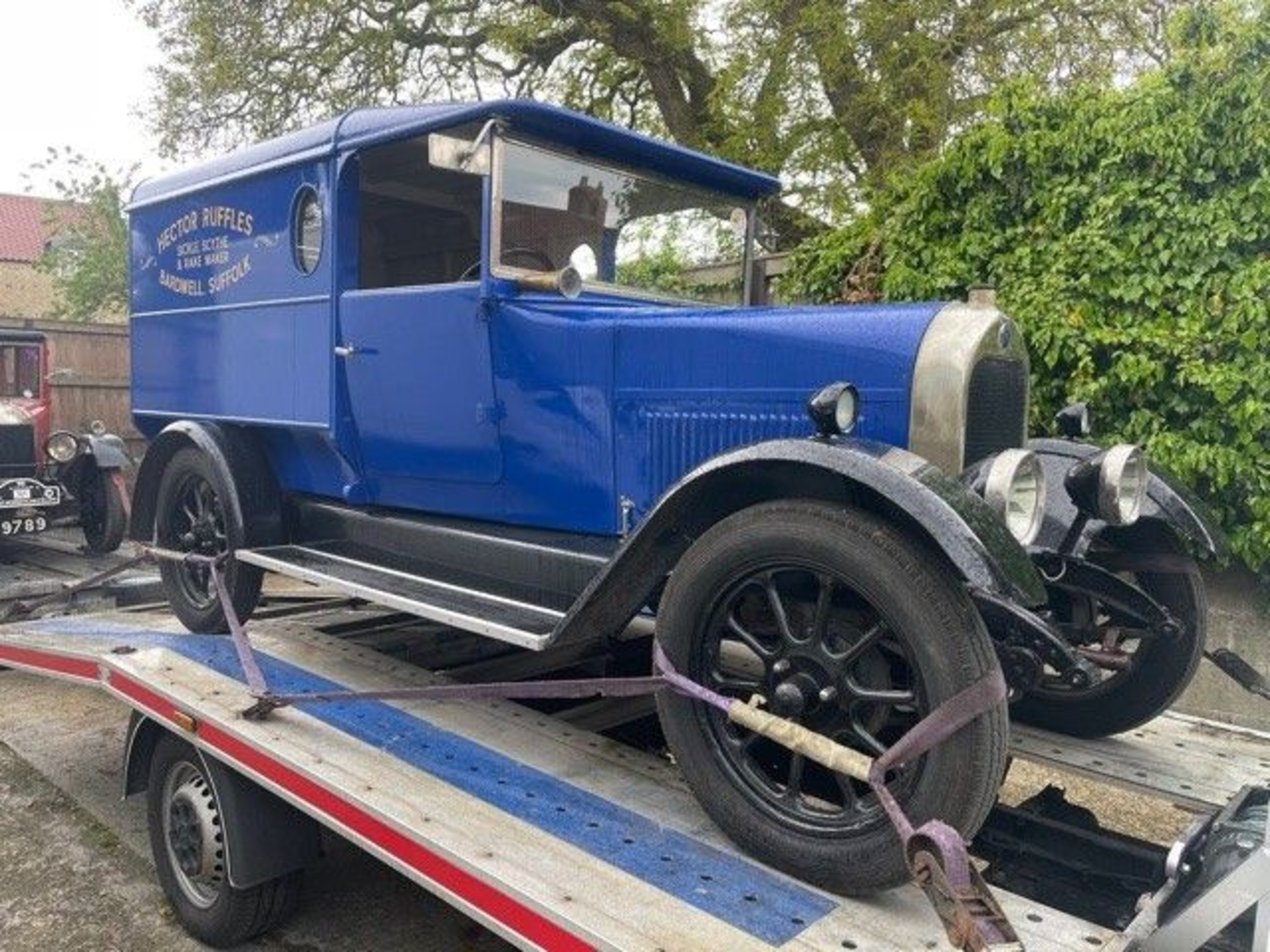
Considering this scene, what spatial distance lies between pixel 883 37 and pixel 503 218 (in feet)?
21.2

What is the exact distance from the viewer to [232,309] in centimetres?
418

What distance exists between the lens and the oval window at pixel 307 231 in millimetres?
3752

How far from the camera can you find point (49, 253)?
68.9 ft

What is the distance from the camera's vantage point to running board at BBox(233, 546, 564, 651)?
9.14ft

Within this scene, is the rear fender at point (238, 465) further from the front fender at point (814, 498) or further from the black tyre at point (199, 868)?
the front fender at point (814, 498)

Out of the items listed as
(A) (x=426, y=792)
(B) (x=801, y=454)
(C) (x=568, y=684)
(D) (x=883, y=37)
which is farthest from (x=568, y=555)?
(D) (x=883, y=37)

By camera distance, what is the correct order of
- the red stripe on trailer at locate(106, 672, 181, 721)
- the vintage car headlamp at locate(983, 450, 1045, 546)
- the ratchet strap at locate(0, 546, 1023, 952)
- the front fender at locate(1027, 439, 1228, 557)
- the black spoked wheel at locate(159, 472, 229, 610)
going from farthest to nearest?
the black spoked wheel at locate(159, 472, 229, 610)
the red stripe on trailer at locate(106, 672, 181, 721)
the front fender at locate(1027, 439, 1228, 557)
the vintage car headlamp at locate(983, 450, 1045, 546)
the ratchet strap at locate(0, 546, 1023, 952)

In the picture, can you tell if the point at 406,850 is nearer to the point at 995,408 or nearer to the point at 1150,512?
the point at 995,408

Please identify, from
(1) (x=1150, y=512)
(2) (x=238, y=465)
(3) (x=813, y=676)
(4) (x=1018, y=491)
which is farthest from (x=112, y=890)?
(1) (x=1150, y=512)

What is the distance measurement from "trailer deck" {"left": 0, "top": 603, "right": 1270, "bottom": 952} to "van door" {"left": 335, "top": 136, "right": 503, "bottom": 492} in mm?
816

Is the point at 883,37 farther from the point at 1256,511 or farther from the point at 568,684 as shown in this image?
the point at 568,684

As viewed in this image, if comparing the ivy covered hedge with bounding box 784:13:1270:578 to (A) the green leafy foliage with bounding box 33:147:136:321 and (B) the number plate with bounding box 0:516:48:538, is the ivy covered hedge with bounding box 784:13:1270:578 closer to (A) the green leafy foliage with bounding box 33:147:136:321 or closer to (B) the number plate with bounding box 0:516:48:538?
(B) the number plate with bounding box 0:516:48:538

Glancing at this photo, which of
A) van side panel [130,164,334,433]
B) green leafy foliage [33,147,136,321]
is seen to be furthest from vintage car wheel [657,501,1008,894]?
green leafy foliage [33,147,136,321]

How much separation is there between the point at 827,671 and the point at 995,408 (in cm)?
92
